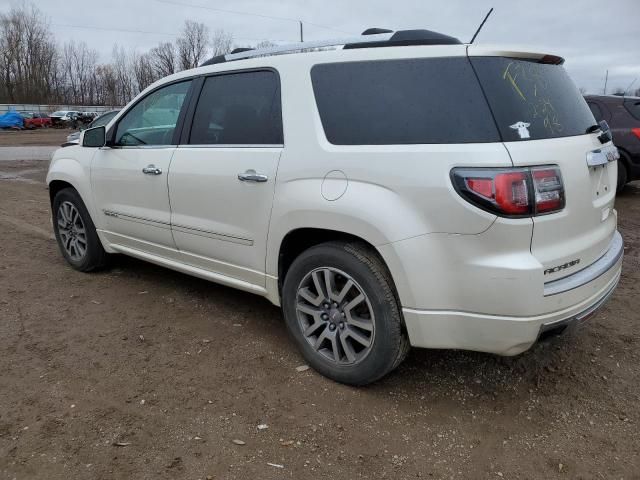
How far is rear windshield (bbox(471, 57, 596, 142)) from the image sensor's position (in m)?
2.47

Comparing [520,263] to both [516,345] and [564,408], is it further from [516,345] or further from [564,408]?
[564,408]

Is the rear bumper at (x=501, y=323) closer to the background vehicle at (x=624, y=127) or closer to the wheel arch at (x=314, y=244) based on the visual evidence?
the wheel arch at (x=314, y=244)

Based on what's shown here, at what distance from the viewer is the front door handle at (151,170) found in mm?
3887

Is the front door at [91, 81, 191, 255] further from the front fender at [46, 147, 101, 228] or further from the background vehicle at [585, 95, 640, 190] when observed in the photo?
the background vehicle at [585, 95, 640, 190]

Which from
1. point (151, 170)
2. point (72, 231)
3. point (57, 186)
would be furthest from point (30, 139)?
point (151, 170)

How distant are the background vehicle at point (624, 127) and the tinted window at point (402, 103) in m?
7.41

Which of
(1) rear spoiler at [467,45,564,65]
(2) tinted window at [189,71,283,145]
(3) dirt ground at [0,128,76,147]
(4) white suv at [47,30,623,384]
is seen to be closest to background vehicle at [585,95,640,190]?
(4) white suv at [47,30,623,384]

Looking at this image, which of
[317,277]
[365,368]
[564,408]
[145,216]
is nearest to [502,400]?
[564,408]

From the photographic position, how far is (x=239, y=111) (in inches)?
138

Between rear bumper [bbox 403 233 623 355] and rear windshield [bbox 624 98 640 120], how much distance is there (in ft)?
24.6

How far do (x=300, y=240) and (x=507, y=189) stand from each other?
4.32 feet

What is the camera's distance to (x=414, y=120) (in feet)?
8.65

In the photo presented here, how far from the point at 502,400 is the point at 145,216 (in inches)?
112

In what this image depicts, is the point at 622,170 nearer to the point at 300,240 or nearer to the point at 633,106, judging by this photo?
the point at 633,106
